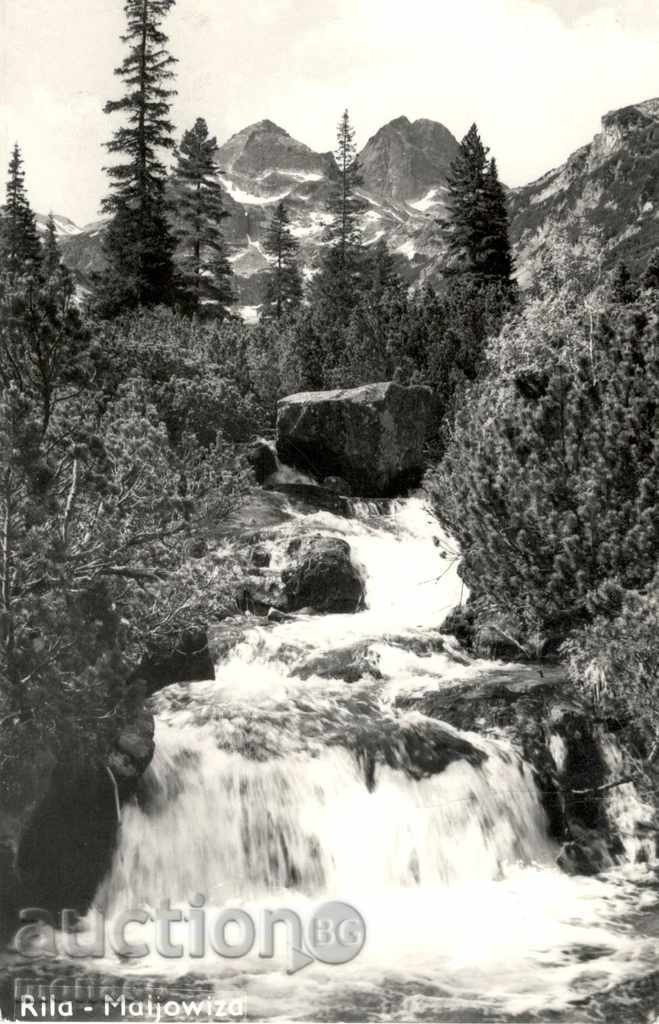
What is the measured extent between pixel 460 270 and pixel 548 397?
2784 cm

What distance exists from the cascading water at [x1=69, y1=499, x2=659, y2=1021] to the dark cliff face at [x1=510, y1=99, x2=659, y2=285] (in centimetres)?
3251

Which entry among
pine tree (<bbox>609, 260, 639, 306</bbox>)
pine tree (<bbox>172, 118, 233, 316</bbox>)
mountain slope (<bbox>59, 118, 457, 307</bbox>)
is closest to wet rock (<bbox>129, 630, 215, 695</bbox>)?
pine tree (<bbox>609, 260, 639, 306</bbox>)

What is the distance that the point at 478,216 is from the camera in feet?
123

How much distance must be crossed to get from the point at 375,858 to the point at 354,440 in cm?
1258

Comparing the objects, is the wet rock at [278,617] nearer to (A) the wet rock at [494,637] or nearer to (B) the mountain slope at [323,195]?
(A) the wet rock at [494,637]

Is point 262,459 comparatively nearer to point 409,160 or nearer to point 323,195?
point 323,195

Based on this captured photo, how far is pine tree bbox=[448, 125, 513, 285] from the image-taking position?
123ft

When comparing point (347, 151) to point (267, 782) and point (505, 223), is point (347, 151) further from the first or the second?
point (267, 782)

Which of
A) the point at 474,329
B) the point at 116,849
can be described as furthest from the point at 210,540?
the point at 474,329

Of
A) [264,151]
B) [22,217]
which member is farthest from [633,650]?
[264,151]

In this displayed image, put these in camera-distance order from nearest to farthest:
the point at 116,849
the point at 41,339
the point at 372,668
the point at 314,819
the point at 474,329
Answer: the point at 41,339, the point at 116,849, the point at 314,819, the point at 372,668, the point at 474,329

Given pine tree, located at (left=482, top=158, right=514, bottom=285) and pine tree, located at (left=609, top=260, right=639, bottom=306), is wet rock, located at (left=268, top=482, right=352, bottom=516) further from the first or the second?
pine tree, located at (left=482, top=158, right=514, bottom=285)

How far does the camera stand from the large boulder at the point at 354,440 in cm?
2186

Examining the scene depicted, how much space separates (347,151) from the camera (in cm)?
5000
